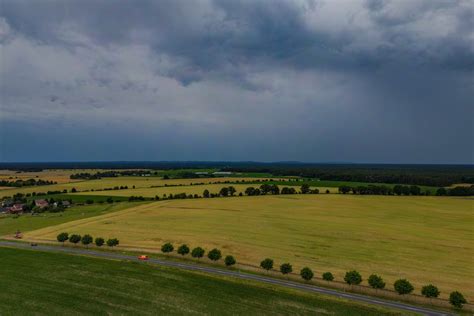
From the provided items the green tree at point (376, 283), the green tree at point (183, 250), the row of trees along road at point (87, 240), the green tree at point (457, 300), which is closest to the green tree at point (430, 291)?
the green tree at point (457, 300)

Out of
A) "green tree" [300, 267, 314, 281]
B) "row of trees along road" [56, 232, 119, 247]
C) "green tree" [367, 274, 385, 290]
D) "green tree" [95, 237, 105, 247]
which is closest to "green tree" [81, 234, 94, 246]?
"row of trees along road" [56, 232, 119, 247]

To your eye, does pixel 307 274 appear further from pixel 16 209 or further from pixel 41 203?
pixel 41 203

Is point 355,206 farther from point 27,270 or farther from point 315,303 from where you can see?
point 27,270

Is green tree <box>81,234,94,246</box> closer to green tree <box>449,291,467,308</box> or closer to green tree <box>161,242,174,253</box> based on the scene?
green tree <box>161,242,174,253</box>

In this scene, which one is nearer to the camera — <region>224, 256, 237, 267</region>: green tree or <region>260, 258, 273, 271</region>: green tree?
<region>260, 258, 273, 271</region>: green tree

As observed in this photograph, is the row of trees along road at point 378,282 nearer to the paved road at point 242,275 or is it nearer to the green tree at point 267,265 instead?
the green tree at point 267,265

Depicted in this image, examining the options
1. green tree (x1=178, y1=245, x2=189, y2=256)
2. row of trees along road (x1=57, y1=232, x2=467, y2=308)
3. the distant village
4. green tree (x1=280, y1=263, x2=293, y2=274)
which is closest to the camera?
row of trees along road (x1=57, y1=232, x2=467, y2=308)
